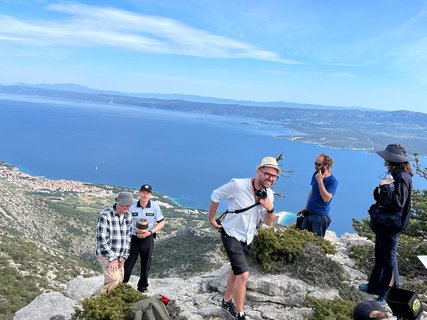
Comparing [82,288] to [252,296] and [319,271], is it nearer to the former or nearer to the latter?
[252,296]

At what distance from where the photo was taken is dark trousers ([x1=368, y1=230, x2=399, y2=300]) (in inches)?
199

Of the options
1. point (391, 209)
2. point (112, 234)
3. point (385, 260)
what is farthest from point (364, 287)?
point (112, 234)

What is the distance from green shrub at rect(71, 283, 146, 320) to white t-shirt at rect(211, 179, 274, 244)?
1.60m

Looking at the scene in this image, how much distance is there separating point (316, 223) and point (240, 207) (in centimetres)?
286

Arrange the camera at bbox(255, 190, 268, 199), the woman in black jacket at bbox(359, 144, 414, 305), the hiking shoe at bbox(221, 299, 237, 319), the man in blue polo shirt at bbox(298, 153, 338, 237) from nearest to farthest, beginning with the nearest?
the camera at bbox(255, 190, 268, 199) < the woman in black jacket at bbox(359, 144, 414, 305) < the hiking shoe at bbox(221, 299, 237, 319) < the man in blue polo shirt at bbox(298, 153, 338, 237)

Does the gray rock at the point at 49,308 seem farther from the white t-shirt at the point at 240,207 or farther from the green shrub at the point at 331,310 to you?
the green shrub at the point at 331,310

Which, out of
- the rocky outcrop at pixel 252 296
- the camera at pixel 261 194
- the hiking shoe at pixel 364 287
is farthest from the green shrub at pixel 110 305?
the hiking shoe at pixel 364 287

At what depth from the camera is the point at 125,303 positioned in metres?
4.82

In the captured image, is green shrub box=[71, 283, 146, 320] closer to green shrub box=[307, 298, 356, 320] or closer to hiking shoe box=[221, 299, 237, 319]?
hiking shoe box=[221, 299, 237, 319]

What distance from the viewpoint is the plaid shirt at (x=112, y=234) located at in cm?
514

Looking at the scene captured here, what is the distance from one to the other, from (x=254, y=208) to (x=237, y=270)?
765 mm

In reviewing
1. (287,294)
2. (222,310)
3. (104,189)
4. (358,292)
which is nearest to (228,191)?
(222,310)

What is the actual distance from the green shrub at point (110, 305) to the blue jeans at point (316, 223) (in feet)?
10.9

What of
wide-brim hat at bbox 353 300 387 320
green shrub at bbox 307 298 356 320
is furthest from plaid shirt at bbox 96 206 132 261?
wide-brim hat at bbox 353 300 387 320
